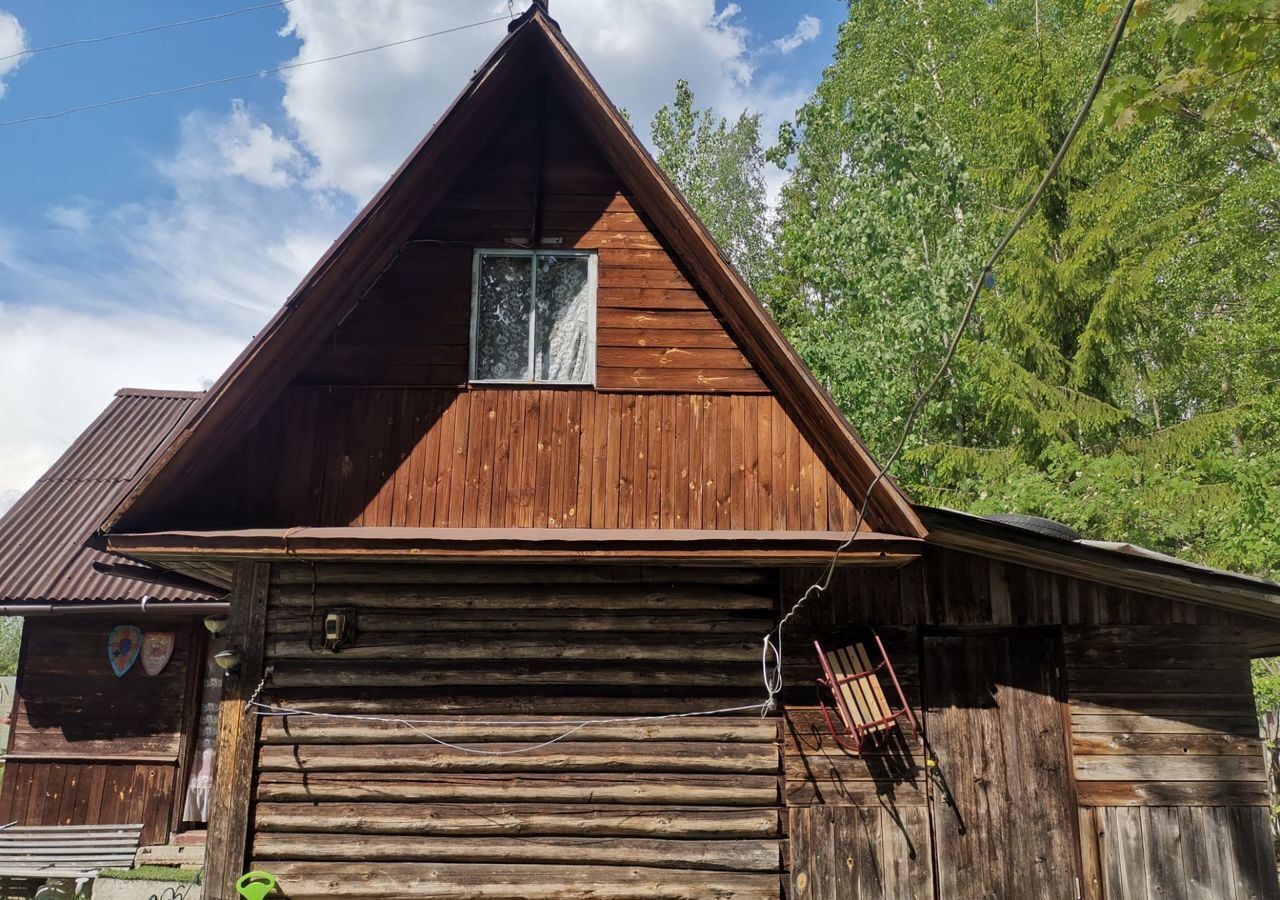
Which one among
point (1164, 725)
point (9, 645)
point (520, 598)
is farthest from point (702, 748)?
point (9, 645)

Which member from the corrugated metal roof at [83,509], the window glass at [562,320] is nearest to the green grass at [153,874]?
the corrugated metal roof at [83,509]

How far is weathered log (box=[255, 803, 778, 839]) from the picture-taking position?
5.95 m

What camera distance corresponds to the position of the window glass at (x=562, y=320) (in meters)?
6.54

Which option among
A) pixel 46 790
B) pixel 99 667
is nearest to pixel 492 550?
pixel 99 667

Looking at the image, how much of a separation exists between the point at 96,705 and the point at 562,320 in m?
8.39

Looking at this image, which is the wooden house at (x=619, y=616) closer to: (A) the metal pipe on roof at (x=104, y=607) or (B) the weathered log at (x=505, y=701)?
(B) the weathered log at (x=505, y=701)

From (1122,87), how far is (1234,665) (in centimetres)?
478

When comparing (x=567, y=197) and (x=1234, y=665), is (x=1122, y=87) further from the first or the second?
(x=1234, y=665)

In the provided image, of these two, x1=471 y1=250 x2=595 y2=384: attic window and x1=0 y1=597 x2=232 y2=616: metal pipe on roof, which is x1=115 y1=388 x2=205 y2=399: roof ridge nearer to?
x1=0 y1=597 x2=232 y2=616: metal pipe on roof

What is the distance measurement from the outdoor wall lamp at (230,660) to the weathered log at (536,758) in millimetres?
646

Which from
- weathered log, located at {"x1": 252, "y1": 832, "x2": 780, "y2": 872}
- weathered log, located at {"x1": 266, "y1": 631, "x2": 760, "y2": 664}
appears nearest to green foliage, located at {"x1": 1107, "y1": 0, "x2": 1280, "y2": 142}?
weathered log, located at {"x1": 266, "y1": 631, "x2": 760, "y2": 664}

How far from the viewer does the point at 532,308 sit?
6.64 metres

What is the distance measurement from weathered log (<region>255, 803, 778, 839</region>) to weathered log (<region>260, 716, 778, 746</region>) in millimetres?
490

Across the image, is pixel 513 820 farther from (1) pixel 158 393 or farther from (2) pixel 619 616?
(1) pixel 158 393
